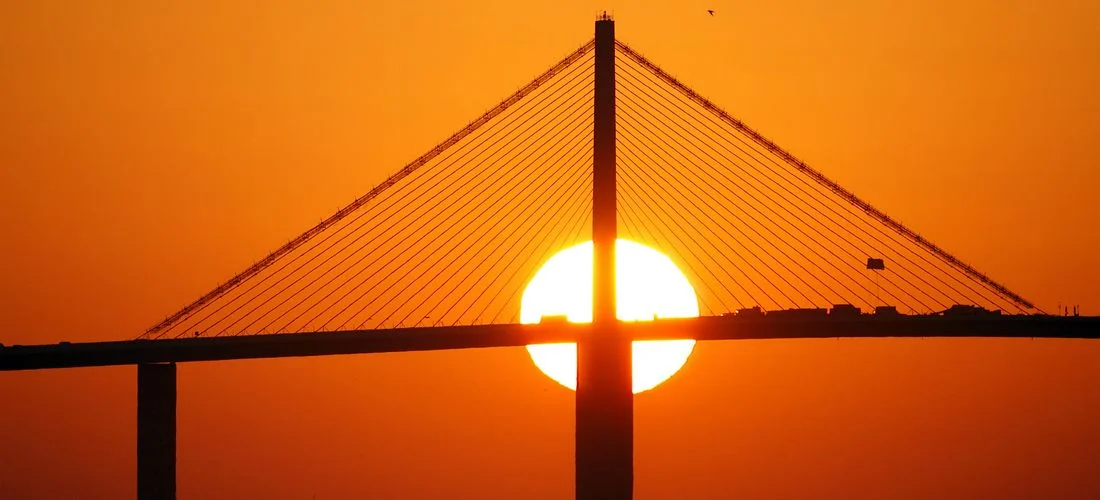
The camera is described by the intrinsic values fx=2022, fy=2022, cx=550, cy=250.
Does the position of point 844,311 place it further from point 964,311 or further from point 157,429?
point 157,429

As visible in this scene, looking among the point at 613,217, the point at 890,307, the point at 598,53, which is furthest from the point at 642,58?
the point at 890,307

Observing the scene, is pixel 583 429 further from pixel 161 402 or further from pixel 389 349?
pixel 161 402

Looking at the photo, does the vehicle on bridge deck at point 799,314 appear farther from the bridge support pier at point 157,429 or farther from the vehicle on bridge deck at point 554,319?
the bridge support pier at point 157,429

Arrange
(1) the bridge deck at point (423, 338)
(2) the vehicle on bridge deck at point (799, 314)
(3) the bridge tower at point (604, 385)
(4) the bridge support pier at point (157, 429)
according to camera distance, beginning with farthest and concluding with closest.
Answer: (2) the vehicle on bridge deck at point (799, 314), (1) the bridge deck at point (423, 338), (4) the bridge support pier at point (157, 429), (3) the bridge tower at point (604, 385)

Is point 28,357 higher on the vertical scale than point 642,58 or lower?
lower

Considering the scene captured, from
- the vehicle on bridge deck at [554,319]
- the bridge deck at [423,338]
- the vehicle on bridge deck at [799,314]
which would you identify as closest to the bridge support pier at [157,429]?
the bridge deck at [423,338]
